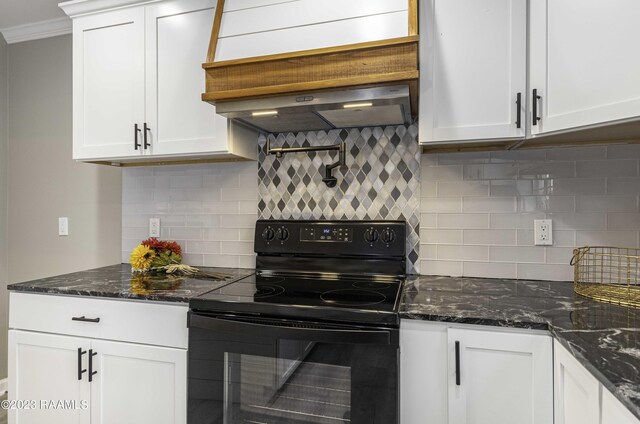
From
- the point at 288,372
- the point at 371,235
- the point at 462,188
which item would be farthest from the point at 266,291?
the point at 462,188

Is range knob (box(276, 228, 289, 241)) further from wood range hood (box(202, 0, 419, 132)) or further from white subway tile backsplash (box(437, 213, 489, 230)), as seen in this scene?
white subway tile backsplash (box(437, 213, 489, 230))

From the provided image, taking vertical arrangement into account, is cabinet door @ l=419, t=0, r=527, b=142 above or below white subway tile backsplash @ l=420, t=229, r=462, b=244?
above

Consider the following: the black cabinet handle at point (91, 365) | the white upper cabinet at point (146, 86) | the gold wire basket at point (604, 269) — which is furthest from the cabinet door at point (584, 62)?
the black cabinet handle at point (91, 365)

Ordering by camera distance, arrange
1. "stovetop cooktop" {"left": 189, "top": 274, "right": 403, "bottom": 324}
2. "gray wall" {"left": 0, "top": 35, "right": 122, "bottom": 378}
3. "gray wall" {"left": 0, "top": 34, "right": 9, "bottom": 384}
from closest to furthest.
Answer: "stovetop cooktop" {"left": 189, "top": 274, "right": 403, "bottom": 324}, "gray wall" {"left": 0, "top": 35, "right": 122, "bottom": 378}, "gray wall" {"left": 0, "top": 34, "right": 9, "bottom": 384}

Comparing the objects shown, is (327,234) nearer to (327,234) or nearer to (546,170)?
(327,234)

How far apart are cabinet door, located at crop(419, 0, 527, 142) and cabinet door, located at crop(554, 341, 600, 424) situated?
2.66 ft

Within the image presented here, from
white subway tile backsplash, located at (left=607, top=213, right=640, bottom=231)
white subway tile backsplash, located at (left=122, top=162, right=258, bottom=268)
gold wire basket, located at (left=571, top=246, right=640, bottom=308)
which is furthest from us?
white subway tile backsplash, located at (left=122, top=162, right=258, bottom=268)

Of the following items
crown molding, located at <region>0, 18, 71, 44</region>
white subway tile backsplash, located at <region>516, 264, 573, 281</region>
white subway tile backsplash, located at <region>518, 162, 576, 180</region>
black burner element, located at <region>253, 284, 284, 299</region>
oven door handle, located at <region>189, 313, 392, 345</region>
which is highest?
crown molding, located at <region>0, 18, 71, 44</region>

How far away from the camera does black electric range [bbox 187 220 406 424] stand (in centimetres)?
115

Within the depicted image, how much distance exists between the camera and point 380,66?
1.37 metres

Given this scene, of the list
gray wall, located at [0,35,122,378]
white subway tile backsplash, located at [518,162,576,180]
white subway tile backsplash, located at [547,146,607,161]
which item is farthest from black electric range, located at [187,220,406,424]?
gray wall, located at [0,35,122,378]

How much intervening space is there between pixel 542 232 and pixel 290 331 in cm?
121

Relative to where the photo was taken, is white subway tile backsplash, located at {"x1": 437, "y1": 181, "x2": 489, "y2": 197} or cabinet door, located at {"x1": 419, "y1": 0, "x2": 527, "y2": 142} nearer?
cabinet door, located at {"x1": 419, "y1": 0, "x2": 527, "y2": 142}

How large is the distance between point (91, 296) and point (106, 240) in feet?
3.00
